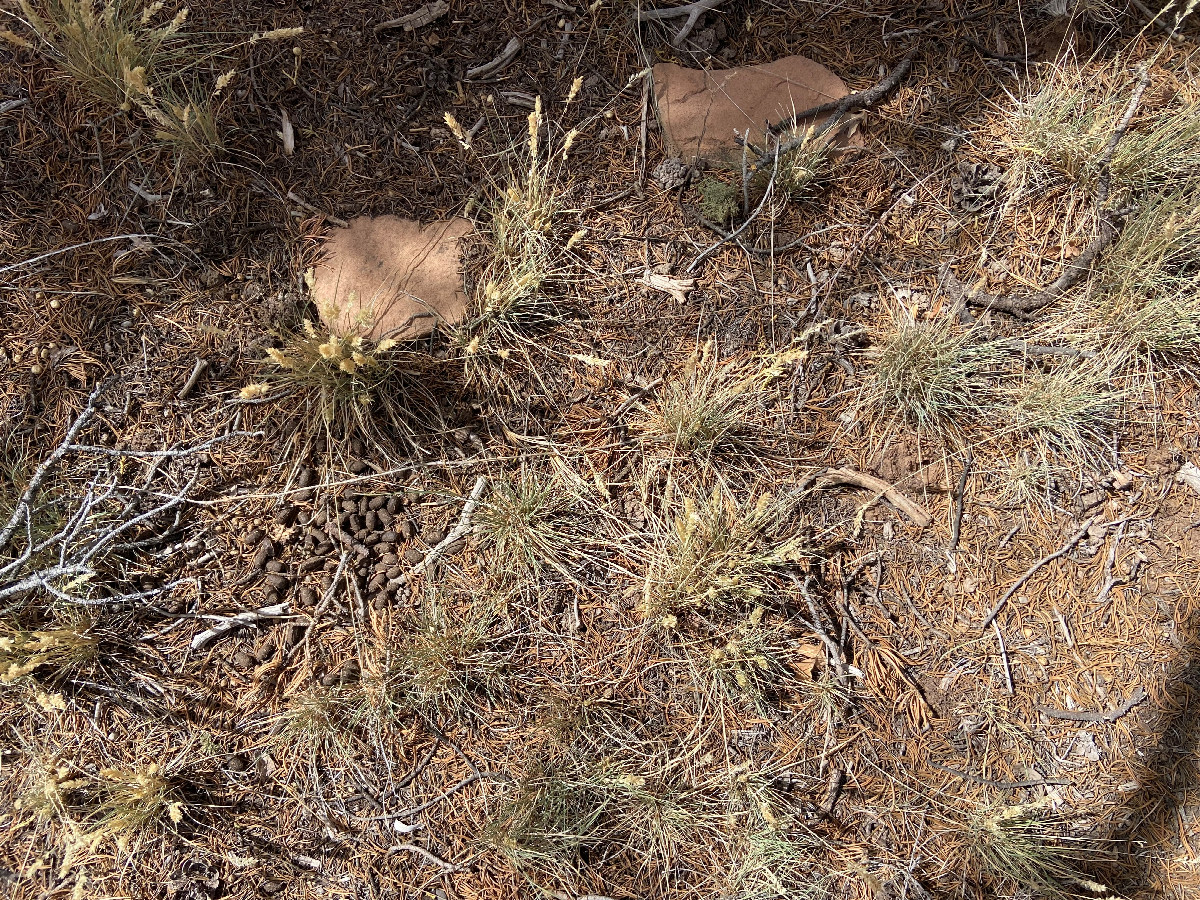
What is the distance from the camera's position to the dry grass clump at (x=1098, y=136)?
241cm

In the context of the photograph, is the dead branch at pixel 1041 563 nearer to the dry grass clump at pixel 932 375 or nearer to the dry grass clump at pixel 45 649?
the dry grass clump at pixel 932 375

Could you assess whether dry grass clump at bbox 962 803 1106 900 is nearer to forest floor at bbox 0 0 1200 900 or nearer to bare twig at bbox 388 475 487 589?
forest floor at bbox 0 0 1200 900

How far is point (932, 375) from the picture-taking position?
232cm

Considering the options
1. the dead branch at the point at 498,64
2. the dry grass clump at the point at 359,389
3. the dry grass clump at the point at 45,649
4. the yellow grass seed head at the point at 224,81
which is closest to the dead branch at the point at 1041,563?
the dry grass clump at the point at 359,389

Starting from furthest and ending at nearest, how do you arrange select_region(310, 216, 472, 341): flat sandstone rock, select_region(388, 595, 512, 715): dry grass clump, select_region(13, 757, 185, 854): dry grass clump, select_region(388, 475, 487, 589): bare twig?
select_region(310, 216, 472, 341): flat sandstone rock, select_region(388, 475, 487, 589): bare twig, select_region(388, 595, 512, 715): dry grass clump, select_region(13, 757, 185, 854): dry grass clump

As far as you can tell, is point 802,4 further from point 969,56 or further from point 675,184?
point 675,184

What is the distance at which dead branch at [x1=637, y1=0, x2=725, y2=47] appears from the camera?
2.56m

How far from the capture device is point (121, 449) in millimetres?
2236

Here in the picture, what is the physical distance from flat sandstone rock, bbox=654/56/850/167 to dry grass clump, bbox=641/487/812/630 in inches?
46.2

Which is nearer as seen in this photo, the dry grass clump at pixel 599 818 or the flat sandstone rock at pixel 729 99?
the dry grass clump at pixel 599 818

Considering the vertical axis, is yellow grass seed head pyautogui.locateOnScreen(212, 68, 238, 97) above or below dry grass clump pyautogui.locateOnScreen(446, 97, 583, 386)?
above

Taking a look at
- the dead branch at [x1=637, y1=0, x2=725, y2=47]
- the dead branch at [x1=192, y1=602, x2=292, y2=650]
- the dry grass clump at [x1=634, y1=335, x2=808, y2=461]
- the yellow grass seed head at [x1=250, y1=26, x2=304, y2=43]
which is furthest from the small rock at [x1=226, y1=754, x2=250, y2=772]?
the dead branch at [x1=637, y1=0, x2=725, y2=47]

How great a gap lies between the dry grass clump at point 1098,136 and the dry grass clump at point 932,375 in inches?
26.2

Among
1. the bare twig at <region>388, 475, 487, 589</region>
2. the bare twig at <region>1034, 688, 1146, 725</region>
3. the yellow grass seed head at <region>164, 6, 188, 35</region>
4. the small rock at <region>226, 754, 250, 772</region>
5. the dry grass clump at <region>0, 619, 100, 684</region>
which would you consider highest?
the yellow grass seed head at <region>164, 6, 188, 35</region>
